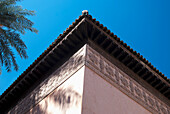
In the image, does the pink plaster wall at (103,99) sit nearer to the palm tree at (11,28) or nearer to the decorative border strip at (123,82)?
the decorative border strip at (123,82)

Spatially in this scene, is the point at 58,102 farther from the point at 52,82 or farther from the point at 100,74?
the point at 100,74

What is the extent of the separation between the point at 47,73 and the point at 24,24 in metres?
1.60

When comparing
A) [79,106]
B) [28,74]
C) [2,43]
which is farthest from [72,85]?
[2,43]

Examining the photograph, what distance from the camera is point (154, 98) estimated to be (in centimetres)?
697

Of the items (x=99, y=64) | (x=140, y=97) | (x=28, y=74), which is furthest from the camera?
(x=28, y=74)

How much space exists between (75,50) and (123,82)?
4.91 feet

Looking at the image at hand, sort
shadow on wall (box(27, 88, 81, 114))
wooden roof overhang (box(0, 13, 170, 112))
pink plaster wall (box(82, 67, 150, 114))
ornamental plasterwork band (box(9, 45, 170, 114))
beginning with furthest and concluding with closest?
wooden roof overhang (box(0, 13, 170, 112)) < ornamental plasterwork band (box(9, 45, 170, 114)) < shadow on wall (box(27, 88, 81, 114)) < pink plaster wall (box(82, 67, 150, 114))

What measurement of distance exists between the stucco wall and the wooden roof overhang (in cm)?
97

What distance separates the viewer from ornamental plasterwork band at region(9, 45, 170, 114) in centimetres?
575

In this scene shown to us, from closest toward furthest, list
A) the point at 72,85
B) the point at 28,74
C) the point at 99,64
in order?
the point at 72,85, the point at 99,64, the point at 28,74

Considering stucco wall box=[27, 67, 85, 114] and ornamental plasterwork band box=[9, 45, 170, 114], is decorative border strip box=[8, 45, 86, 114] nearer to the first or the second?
ornamental plasterwork band box=[9, 45, 170, 114]

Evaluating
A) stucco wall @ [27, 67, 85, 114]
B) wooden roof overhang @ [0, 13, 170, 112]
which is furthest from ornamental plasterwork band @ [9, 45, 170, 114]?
wooden roof overhang @ [0, 13, 170, 112]

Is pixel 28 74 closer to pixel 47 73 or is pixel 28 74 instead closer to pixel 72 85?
pixel 47 73

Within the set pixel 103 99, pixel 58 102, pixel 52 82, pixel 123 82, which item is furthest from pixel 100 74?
pixel 52 82
